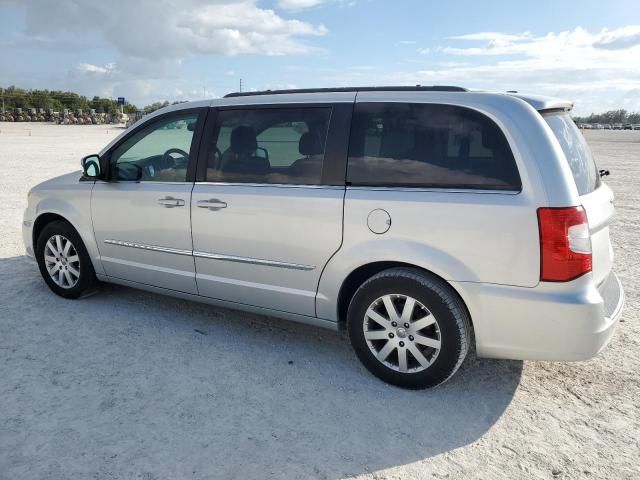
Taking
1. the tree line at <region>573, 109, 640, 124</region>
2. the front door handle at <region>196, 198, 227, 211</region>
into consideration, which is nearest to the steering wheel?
the front door handle at <region>196, 198, 227, 211</region>

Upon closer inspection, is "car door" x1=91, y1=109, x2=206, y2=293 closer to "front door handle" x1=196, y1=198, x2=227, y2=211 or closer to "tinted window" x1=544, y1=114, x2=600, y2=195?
"front door handle" x1=196, y1=198, x2=227, y2=211

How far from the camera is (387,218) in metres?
3.37

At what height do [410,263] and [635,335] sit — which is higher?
[410,263]

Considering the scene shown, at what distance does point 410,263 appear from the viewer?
3.32 m

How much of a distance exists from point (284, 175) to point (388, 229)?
0.89 metres

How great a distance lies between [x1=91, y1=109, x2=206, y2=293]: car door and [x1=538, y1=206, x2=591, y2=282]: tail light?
99.6 inches

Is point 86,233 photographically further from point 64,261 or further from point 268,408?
point 268,408

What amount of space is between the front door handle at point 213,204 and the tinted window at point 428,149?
101 centimetres

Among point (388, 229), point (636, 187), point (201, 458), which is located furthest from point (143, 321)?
point (636, 187)

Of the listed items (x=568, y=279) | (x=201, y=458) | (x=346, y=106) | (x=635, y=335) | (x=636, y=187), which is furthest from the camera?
(x=636, y=187)

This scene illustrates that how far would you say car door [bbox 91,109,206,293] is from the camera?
4.25m

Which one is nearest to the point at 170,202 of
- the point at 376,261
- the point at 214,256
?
the point at 214,256

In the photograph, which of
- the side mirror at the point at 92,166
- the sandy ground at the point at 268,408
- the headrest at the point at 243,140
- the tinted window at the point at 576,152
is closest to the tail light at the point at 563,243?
the tinted window at the point at 576,152

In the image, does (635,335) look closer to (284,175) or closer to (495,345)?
(495,345)
